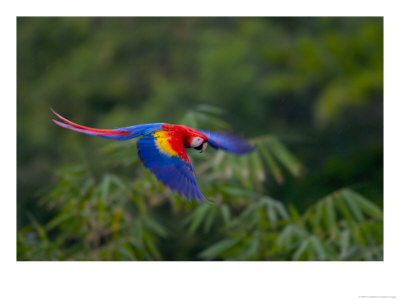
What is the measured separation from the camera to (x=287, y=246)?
2623 millimetres

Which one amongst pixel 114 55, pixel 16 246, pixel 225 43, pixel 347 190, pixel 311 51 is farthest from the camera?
pixel 114 55

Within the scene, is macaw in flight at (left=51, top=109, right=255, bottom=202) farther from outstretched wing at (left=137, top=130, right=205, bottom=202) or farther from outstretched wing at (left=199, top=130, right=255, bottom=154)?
outstretched wing at (left=199, top=130, right=255, bottom=154)

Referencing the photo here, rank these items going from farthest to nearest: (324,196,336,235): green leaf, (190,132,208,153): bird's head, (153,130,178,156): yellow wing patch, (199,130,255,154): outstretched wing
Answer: (324,196,336,235): green leaf
(199,130,255,154): outstretched wing
(190,132,208,153): bird's head
(153,130,178,156): yellow wing patch

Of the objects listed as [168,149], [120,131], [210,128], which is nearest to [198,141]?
[168,149]

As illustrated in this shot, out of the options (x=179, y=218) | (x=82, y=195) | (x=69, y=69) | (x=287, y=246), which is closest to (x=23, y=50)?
(x=69, y=69)

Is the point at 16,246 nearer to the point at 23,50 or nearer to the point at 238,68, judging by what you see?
the point at 238,68

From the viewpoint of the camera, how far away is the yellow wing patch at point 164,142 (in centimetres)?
153

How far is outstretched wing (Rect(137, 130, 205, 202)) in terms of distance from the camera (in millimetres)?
1459

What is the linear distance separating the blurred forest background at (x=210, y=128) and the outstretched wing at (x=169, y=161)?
3.20 ft

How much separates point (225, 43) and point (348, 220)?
512cm

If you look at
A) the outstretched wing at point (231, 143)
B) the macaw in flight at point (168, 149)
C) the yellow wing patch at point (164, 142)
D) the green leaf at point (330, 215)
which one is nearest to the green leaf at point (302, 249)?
the green leaf at point (330, 215)

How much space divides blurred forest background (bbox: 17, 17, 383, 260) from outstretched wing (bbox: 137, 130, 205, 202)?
97cm

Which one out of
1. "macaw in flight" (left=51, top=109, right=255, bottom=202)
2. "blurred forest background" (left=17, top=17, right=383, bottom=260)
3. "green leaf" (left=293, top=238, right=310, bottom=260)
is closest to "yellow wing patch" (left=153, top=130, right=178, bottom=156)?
"macaw in flight" (left=51, top=109, right=255, bottom=202)

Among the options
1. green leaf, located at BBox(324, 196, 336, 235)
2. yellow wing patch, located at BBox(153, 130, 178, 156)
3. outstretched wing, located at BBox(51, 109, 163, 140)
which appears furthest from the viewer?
green leaf, located at BBox(324, 196, 336, 235)
